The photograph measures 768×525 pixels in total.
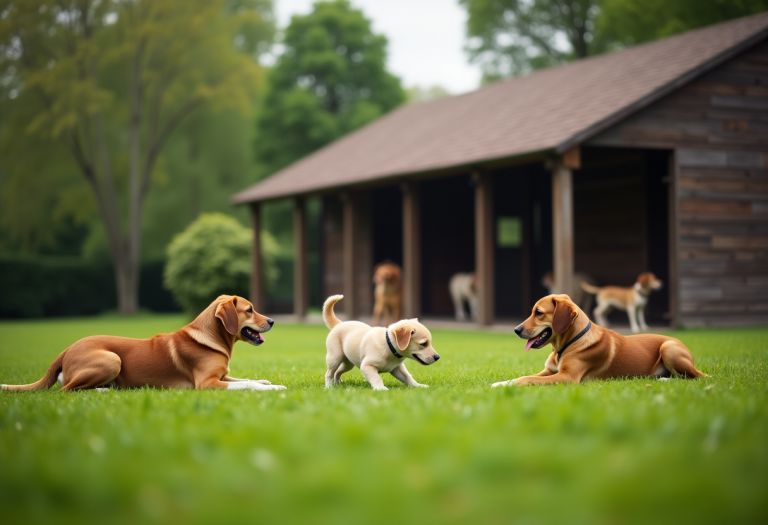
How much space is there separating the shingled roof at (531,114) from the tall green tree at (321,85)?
46.2 feet

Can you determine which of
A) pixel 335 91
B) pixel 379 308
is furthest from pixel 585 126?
pixel 335 91

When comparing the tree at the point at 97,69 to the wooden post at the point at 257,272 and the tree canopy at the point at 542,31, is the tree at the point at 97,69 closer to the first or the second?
the wooden post at the point at 257,272

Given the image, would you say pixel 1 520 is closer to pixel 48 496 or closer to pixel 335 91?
pixel 48 496

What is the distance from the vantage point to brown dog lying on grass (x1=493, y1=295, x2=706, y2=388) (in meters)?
7.11

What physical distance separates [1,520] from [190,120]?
4352 cm

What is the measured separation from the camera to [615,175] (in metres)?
19.6

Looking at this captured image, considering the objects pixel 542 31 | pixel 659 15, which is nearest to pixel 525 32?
pixel 542 31

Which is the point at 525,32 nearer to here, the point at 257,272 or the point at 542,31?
the point at 542,31

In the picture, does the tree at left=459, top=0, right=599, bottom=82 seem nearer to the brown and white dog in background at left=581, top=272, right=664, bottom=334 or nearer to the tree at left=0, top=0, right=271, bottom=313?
the tree at left=0, top=0, right=271, bottom=313

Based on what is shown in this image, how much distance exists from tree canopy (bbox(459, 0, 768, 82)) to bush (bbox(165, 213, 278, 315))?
64.5 ft

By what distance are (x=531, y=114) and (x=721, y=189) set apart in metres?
4.43

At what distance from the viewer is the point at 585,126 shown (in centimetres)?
1530

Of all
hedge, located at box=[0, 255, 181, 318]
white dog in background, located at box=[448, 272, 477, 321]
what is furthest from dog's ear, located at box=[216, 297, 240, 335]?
hedge, located at box=[0, 255, 181, 318]

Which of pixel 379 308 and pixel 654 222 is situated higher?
pixel 654 222
